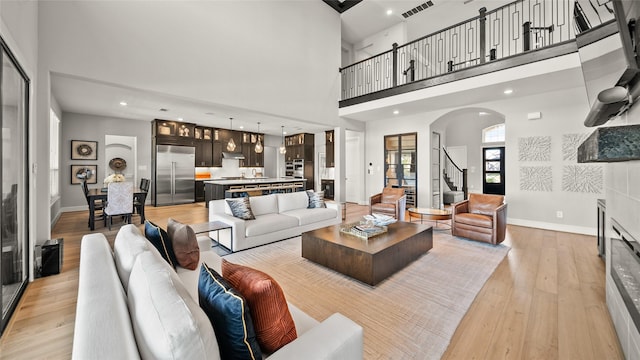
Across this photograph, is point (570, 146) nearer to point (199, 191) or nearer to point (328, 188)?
point (328, 188)

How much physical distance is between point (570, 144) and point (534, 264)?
3080 millimetres

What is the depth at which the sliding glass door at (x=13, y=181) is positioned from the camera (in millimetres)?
2162

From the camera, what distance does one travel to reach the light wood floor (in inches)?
70.7

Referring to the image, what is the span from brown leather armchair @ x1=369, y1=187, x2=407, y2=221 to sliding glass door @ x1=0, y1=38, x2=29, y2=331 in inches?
203

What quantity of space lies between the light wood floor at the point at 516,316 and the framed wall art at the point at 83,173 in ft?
14.2

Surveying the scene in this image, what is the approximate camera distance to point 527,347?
5.96ft

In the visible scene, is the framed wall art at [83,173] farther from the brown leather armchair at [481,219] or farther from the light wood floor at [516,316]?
the brown leather armchair at [481,219]

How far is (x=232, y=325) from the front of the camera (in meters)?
0.97

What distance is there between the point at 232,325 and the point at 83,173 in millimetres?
8330

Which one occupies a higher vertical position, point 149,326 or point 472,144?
point 472,144

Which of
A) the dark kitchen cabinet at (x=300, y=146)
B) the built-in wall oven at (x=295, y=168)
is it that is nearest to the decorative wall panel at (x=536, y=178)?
the dark kitchen cabinet at (x=300, y=146)

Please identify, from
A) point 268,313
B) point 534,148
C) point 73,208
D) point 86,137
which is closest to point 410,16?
point 534,148

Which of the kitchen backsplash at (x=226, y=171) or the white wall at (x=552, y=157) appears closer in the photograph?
the white wall at (x=552, y=157)

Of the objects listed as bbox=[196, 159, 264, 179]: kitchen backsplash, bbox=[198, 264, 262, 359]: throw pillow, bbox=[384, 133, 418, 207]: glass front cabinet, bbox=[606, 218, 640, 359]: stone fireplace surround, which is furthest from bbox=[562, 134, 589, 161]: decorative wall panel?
bbox=[196, 159, 264, 179]: kitchen backsplash
